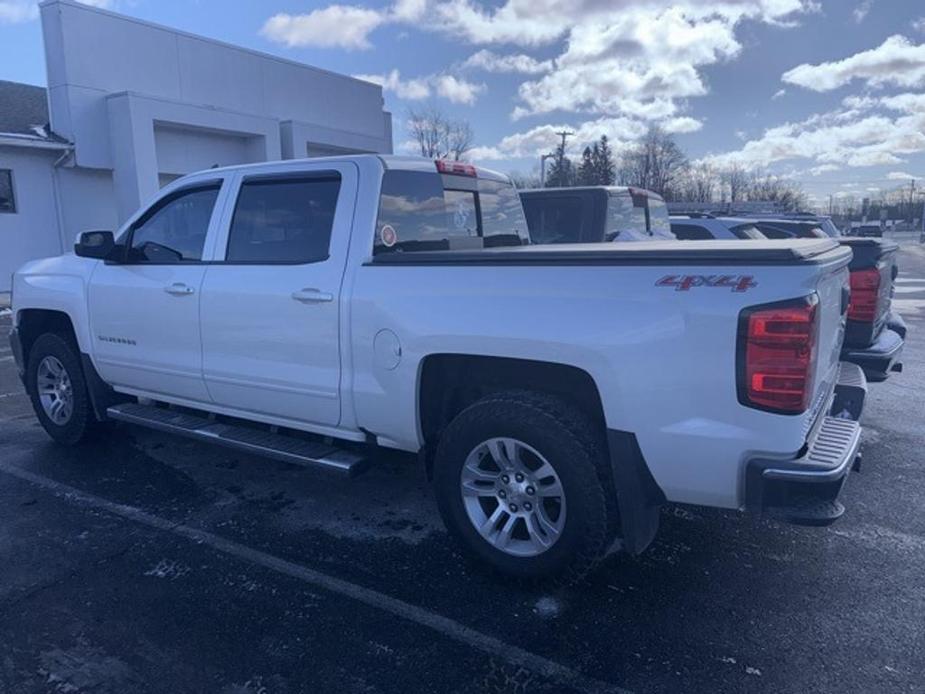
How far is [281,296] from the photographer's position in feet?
13.0

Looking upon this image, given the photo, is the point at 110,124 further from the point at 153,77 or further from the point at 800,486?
the point at 800,486

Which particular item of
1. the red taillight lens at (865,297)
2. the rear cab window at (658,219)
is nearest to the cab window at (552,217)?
the rear cab window at (658,219)

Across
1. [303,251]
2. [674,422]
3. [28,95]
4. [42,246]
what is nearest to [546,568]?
[674,422]

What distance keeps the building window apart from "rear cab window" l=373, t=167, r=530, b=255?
16.1 metres

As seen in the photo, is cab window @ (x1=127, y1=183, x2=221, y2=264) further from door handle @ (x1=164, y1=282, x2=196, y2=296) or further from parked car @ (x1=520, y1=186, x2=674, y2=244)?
parked car @ (x1=520, y1=186, x2=674, y2=244)

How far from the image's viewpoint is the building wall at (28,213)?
16656 millimetres

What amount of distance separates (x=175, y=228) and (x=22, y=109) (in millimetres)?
17867

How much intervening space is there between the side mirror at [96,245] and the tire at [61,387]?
97 centimetres

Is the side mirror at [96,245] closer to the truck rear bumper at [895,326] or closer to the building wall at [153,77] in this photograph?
the truck rear bumper at [895,326]

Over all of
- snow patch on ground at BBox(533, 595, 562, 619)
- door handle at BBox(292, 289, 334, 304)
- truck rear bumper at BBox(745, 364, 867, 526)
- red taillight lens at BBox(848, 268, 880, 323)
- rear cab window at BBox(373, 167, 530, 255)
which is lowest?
snow patch on ground at BBox(533, 595, 562, 619)

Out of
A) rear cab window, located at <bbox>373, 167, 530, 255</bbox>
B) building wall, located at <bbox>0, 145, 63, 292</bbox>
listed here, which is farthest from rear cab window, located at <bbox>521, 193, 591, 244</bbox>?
building wall, located at <bbox>0, 145, 63, 292</bbox>

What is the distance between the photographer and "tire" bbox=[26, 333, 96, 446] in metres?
5.41

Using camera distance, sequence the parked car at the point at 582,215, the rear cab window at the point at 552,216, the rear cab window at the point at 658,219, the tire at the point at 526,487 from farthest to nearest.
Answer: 1. the rear cab window at the point at 658,219
2. the rear cab window at the point at 552,216
3. the parked car at the point at 582,215
4. the tire at the point at 526,487

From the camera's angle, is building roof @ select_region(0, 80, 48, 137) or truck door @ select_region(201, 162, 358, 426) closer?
truck door @ select_region(201, 162, 358, 426)
